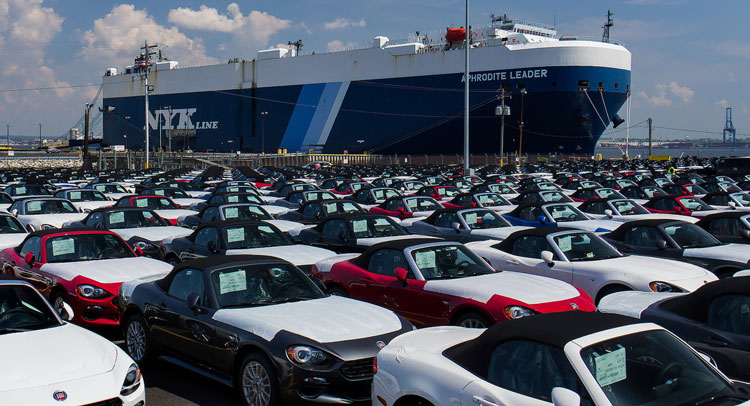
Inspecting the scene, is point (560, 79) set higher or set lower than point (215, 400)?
higher

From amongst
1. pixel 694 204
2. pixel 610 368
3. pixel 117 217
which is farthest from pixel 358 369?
pixel 694 204

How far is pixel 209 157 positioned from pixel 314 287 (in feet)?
251

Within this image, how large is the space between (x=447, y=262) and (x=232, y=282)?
268 centimetres

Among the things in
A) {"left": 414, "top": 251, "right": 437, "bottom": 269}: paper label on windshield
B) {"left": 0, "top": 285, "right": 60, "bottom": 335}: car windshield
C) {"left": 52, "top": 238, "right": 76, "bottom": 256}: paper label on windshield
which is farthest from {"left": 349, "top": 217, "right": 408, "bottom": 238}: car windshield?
{"left": 0, "top": 285, "right": 60, "bottom": 335}: car windshield

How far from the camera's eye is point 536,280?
8.10 metres

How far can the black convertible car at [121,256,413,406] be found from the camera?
5.80m

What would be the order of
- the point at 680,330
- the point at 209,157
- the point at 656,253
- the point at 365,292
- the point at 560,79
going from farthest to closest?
the point at 209,157 → the point at 560,79 → the point at 656,253 → the point at 365,292 → the point at 680,330

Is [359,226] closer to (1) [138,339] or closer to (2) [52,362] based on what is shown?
(1) [138,339]

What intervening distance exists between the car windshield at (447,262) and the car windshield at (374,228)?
3.77 meters

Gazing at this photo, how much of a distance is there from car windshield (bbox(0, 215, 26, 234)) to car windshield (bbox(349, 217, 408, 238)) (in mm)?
6107

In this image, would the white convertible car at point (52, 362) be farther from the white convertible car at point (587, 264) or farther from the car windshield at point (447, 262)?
the white convertible car at point (587, 264)

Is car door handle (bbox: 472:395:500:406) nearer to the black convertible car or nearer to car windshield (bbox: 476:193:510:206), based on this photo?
the black convertible car

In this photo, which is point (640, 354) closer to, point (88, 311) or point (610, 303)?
point (610, 303)

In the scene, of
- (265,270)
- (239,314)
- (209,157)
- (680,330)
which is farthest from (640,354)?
(209,157)
